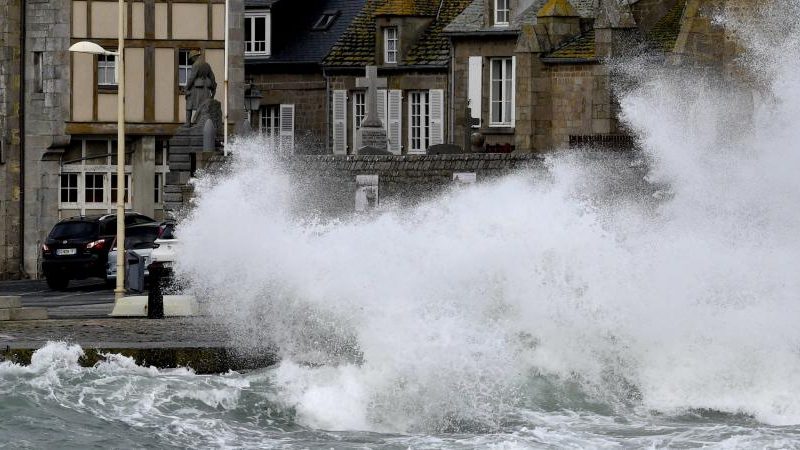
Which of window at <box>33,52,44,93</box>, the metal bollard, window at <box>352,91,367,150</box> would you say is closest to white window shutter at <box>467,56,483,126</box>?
window at <box>352,91,367,150</box>

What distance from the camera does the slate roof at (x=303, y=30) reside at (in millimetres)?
62228

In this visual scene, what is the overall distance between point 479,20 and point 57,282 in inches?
556

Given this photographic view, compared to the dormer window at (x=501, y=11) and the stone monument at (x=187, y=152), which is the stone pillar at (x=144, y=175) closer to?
the stone monument at (x=187, y=152)

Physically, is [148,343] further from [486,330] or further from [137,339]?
[486,330]

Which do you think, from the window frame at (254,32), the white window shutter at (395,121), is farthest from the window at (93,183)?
the window frame at (254,32)

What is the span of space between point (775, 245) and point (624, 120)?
18.0 m

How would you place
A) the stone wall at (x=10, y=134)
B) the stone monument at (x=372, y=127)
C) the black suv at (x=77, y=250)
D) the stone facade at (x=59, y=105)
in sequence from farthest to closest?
1. the stone wall at (x=10, y=134)
2. the stone facade at (x=59, y=105)
3. the stone monument at (x=372, y=127)
4. the black suv at (x=77, y=250)

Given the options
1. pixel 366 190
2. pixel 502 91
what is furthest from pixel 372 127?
pixel 502 91

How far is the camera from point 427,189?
4097cm

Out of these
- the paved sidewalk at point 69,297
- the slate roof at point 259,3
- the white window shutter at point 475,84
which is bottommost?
the paved sidewalk at point 69,297

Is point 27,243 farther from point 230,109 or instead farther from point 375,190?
point 375,190

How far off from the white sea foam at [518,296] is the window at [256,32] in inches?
1343

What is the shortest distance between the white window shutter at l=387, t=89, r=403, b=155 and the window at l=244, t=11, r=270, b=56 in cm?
535

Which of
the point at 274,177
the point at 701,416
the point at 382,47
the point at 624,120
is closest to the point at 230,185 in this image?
the point at 274,177
